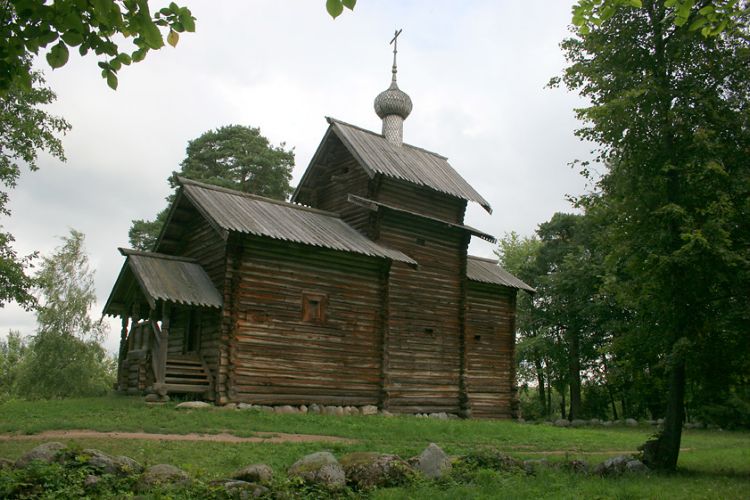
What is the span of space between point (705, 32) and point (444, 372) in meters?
20.2

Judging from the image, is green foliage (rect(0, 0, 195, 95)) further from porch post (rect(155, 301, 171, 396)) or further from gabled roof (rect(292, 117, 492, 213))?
gabled roof (rect(292, 117, 492, 213))

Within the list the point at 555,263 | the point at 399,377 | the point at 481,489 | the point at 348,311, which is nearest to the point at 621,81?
the point at 481,489

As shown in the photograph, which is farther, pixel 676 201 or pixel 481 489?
pixel 676 201

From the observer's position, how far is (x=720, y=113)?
14320 mm

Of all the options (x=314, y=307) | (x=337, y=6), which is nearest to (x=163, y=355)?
(x=314, y=307)

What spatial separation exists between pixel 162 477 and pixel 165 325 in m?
11.2

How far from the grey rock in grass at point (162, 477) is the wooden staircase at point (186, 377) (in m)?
10.4

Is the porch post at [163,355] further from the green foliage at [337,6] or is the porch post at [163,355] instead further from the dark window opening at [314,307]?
the green foliage at [337,6]

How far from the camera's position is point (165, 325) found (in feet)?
65.2

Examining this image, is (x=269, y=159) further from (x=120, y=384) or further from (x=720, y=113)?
(x=720, y=113)

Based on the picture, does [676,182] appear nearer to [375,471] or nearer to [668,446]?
[668,446]

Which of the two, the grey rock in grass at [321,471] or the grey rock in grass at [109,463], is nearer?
the grey rock in grass at [109,463]

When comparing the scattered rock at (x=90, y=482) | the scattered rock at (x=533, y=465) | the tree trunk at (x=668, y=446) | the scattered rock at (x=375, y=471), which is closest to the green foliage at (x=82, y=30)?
the scattered rock at (x=90, y=482)

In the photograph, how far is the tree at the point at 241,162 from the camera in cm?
4244
